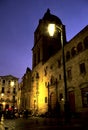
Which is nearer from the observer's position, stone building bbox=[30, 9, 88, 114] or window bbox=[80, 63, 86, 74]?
window bbox=[80, 63, 86, 74]

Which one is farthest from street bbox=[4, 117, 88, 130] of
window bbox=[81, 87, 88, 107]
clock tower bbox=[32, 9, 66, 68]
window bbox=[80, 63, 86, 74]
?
clock tower bbox=[32, 9, 66, 68]

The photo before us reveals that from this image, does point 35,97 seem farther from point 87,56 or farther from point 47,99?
→ point 87,56

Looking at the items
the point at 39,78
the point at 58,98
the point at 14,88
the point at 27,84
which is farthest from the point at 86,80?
the point at 14,88

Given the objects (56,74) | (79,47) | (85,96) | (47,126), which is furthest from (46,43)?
(47,126)

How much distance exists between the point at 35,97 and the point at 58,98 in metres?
12.0

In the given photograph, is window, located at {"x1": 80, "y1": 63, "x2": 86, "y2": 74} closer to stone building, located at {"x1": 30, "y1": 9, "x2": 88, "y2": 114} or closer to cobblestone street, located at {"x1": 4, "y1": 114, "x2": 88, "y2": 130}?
stone building, located at {"x1": 30, "y1": 9, "x2": 88, "y2": 114}

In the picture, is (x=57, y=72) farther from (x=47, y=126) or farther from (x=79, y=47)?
(x=47, y=126)

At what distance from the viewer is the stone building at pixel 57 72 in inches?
958

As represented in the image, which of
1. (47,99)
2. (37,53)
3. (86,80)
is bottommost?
(47,99)

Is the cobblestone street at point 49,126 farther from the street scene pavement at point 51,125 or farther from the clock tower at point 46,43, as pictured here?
the clock tower at point 46,43

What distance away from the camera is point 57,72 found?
3195 cm

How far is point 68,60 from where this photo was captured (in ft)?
92.8

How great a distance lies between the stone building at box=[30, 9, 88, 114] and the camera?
2434 cm

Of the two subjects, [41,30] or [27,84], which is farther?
[27,84]
